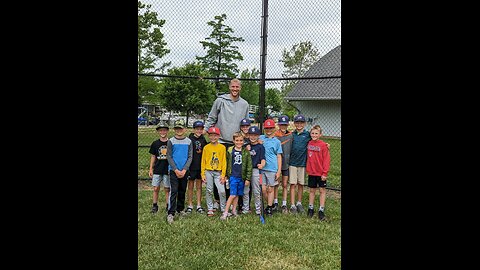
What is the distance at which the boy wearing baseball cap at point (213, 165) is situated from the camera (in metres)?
5.16

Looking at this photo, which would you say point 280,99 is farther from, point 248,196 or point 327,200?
point 248,196

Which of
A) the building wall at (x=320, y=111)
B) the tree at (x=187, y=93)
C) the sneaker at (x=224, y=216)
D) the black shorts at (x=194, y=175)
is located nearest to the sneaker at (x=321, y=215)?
the sneaker at (x=224, y=216)

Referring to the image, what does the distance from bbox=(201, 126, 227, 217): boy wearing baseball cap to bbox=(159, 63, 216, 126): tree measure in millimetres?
12663

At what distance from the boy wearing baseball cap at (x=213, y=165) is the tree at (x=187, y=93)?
41.5 feet

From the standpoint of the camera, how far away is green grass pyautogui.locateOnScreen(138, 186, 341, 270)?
3471mm

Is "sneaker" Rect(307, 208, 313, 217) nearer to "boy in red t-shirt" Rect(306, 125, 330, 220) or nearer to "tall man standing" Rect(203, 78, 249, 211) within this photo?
"boy in red t-shirt" Rect(306, 125, 330, 220)

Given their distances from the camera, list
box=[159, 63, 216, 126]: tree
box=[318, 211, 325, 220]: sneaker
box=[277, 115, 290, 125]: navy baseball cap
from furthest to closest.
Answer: box=[159, 63, 216, 126]: tree < box=[277, 115, 290, 125]: navy baseball cap < box=[318, 211, 325, 220]: sneaker

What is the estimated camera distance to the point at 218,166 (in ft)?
16.9

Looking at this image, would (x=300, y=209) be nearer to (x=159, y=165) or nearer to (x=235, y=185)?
(x=235, y=185)

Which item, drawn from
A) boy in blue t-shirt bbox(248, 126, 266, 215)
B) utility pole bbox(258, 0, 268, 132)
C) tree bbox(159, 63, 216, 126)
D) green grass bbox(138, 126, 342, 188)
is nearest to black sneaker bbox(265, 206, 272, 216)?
boy in blue t-shirt bbox(248, 126, 266, 215)

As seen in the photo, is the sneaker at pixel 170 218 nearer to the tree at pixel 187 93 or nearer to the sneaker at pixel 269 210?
the sneaker at pixel 269 210

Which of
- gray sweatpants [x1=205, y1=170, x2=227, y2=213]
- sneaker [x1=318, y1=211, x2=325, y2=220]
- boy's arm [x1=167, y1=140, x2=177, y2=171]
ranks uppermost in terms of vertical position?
boy's arm [x1=167, y1=140, x2=177, y2=171]

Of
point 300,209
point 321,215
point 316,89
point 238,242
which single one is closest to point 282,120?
point 300,209

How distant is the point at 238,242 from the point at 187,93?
1676 cm
